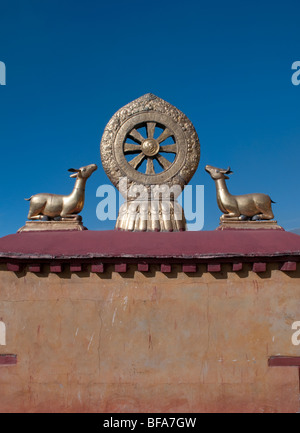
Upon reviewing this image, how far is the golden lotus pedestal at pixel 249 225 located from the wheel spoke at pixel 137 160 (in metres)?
2.84

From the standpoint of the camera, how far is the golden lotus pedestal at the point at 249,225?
8.53m

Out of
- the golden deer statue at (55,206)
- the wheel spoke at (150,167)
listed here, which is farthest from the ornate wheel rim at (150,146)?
the golden deer statue at (55,206)

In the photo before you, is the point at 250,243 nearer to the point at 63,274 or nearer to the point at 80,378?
the point at 63,274

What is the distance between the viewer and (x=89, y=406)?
6.79m

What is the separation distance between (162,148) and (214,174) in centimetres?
162

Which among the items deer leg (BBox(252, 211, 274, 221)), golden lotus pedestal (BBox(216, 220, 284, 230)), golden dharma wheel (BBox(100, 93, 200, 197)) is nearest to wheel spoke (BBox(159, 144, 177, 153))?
golden dharma wheel (BBox(100, 93, 200, 197))

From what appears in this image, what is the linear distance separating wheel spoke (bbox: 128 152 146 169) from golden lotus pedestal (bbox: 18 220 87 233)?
2.26m

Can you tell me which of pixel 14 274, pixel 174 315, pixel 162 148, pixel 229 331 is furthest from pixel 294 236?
pixel 14 274

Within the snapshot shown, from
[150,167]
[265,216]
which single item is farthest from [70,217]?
[265,216]

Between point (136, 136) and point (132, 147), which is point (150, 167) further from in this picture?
point (136, 136)

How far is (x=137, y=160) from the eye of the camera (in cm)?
949

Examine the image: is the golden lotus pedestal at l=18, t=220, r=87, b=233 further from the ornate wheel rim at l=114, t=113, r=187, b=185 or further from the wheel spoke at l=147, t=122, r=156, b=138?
the wheel spoke at l=147, t=122, r=156, b=138

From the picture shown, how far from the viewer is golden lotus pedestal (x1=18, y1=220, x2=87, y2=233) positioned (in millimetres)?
8539

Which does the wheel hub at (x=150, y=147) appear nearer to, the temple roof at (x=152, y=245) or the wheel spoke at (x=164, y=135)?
the wheel spoke at (x=164, y=135)
